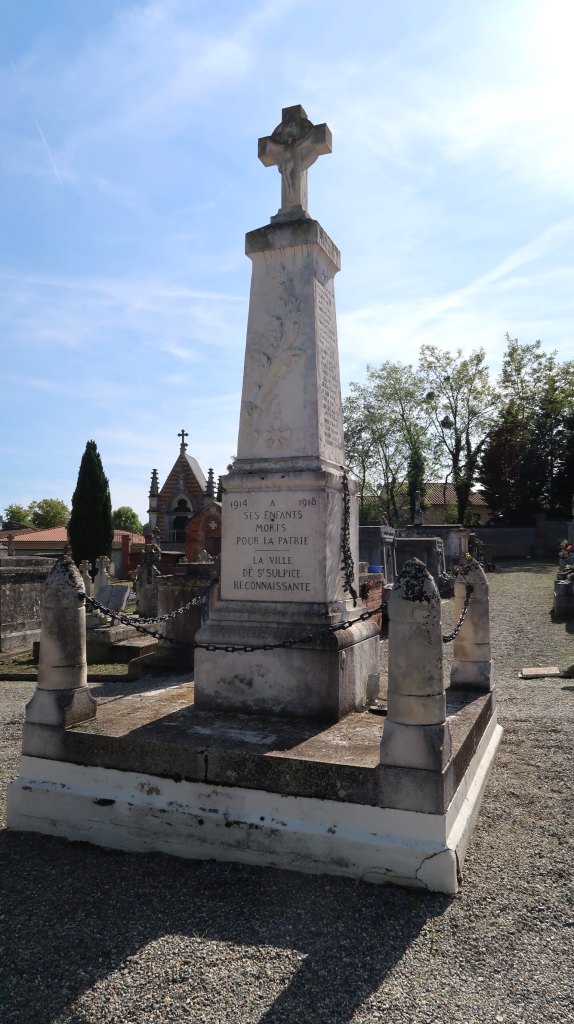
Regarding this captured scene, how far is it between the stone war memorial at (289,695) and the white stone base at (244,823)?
0.03 ft

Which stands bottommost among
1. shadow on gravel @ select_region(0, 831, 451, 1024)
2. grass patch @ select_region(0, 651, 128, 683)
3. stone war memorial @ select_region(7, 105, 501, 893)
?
grass patch @ select_region(0, 651, 128, 683)

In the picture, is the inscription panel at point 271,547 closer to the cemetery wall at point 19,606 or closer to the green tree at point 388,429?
the cemetery wall at point 19,606

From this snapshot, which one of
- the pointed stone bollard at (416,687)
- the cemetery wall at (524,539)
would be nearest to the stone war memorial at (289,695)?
the pointed stone bollard at (416,687)

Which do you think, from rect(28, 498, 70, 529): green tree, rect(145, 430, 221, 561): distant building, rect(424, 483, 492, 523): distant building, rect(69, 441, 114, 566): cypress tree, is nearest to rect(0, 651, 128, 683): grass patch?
rect(69, 441, 114, 566): cypress tree

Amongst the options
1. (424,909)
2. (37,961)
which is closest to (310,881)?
(424,909)

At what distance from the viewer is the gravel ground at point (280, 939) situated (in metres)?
2.45

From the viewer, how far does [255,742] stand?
13.0 ft

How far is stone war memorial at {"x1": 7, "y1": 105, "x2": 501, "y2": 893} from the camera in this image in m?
3.38

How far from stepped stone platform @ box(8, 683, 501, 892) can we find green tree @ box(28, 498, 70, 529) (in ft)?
227

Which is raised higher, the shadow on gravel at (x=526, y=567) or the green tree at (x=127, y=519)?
the green tree at (x=127, y=519)

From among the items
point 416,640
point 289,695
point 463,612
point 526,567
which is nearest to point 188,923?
point 416,640

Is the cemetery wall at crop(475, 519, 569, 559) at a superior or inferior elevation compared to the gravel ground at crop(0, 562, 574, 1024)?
superior

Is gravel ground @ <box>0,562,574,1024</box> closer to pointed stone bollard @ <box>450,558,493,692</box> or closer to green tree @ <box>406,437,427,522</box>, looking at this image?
pointed stone bollard @ <box>450,558,493,692</box>

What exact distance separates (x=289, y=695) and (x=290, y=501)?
4.78 feet
